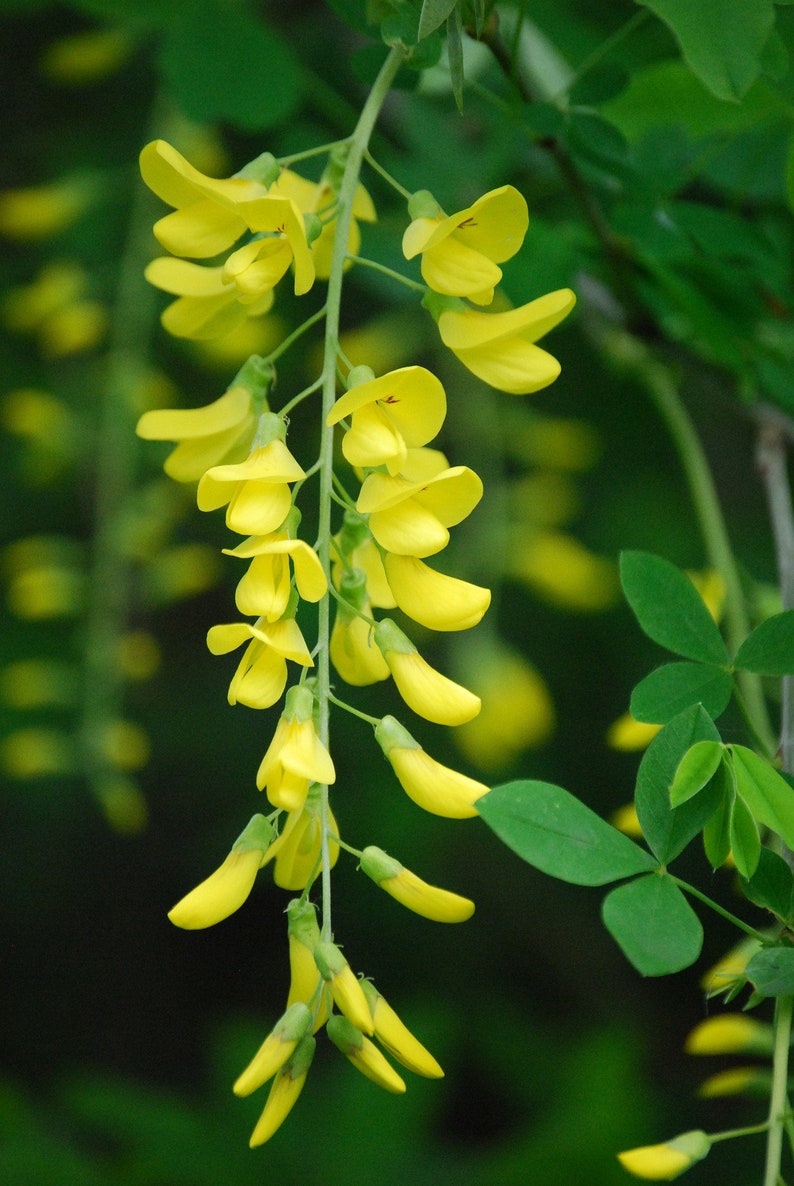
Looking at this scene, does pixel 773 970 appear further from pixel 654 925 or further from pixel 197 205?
pixel 197 205

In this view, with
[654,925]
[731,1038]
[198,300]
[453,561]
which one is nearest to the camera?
[654,925]

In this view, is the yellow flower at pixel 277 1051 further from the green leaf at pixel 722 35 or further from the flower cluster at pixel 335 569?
the green leaf at pixel 722 35

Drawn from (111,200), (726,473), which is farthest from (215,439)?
(726,473)

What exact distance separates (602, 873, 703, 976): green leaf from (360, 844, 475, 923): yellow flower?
95mm

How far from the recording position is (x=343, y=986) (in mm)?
Result: 605

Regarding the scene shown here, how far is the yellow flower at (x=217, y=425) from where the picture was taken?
2.52 feet

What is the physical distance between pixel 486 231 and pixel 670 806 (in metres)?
0.36

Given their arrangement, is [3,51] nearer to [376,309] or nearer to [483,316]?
[376,309]

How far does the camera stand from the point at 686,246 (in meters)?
0.98

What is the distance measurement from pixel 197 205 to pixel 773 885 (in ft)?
1.83

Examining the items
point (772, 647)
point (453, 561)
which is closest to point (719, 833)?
point (772, 647)

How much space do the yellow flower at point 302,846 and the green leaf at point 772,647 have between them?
302 mm

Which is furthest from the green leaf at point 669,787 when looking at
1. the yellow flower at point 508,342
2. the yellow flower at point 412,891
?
the yellow flower at point 508,342

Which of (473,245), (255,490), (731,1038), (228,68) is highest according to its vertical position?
(228,68)
